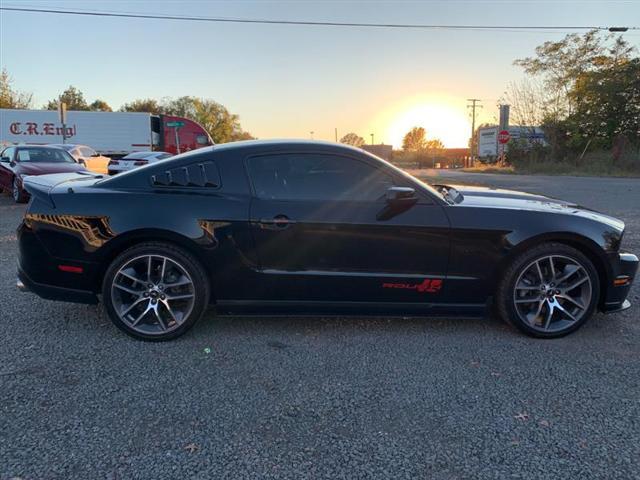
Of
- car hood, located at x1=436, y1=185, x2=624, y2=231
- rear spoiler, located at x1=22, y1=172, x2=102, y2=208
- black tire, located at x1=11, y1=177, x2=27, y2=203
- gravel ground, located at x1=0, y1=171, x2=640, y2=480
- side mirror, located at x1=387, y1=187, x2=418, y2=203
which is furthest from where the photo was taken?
black tire, located at x1=11, y1=177, x2=27, y2=203

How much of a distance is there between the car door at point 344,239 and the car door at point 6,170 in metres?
10.3

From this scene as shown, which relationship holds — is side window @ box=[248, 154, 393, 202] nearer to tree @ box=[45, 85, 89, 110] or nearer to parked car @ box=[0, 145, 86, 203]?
parked car @ box=[0, 145, 86, 203]

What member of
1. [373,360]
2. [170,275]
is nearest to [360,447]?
[373,360]

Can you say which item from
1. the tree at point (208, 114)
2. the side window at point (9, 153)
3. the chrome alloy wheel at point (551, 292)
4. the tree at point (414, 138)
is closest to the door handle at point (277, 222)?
the chrome alloy wheel at point (551, 292)

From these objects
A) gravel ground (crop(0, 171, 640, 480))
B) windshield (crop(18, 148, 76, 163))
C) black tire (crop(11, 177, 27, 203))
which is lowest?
gravel ground (crop(0, 171, 640, 480))

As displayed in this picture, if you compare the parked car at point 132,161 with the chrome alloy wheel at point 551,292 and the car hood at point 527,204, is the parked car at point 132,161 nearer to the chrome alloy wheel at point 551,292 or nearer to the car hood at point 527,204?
the car hood at point 527,204

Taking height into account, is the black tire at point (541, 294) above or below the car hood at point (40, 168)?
below

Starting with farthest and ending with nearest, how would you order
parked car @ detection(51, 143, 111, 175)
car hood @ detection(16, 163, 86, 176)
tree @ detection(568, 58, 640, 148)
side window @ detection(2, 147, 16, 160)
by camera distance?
tree @ detection(568, 58, 640, 148)
parked car @ detection(51, 143, 111, 175)
side window @ detection(2, 147, 16, 160)
car hood @ detection(16, 163, 86, 176)

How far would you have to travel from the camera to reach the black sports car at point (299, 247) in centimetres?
332

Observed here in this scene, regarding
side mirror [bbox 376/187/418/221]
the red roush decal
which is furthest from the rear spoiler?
the red roush decal

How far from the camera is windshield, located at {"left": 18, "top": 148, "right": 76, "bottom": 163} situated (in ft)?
36.2

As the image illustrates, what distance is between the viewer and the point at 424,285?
3426 millimetres

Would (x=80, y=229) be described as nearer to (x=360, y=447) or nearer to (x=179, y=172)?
(x=179, y=172)

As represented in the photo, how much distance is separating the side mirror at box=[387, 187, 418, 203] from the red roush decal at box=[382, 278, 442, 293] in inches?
24.5
